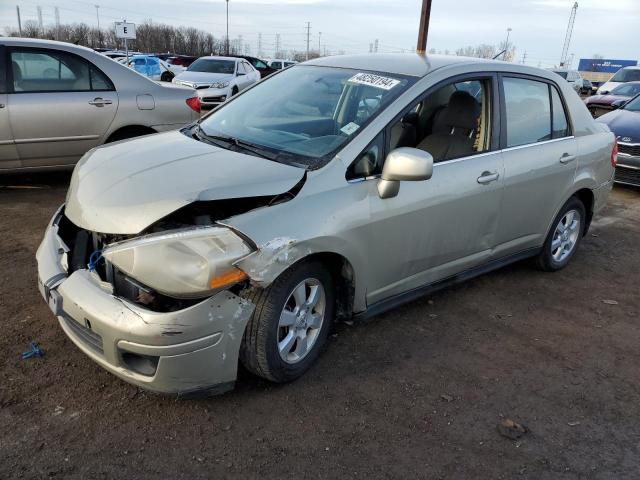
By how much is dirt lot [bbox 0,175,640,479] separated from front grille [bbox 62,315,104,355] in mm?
331

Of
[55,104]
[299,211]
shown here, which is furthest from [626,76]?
[299,211]

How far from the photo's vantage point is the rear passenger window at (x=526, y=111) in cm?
395

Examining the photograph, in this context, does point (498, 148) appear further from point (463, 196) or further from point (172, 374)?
point (172, 374)

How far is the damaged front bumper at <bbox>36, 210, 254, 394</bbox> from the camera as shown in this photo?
2.40 meters

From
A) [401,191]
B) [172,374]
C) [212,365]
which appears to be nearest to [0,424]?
[172,374]

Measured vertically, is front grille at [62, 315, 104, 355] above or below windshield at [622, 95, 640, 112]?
below

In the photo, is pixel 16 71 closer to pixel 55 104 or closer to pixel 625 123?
pixel 55 104

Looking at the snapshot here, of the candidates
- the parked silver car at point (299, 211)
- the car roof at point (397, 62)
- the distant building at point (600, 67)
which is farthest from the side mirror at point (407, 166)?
the distant building at point (600, 67)

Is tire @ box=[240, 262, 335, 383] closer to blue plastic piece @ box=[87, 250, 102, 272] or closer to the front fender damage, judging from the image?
the front fender damage

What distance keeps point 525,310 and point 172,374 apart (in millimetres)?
2773

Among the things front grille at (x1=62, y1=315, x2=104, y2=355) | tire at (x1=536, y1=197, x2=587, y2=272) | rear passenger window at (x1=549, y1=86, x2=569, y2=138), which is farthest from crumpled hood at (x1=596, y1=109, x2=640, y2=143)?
front grille at (x1=62, y1=315, x2=104, y2=355)

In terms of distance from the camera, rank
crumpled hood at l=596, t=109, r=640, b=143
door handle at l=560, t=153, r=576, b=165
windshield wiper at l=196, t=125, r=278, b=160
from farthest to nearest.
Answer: crumpled hood at l=596, t=109, r=640, b=143, door handle at l=560, t=153, r=576, b=165, windshield wiper at l=196, t=125, r=278, b=160

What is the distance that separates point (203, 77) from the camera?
15.5 meters

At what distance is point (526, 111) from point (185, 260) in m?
2.93
